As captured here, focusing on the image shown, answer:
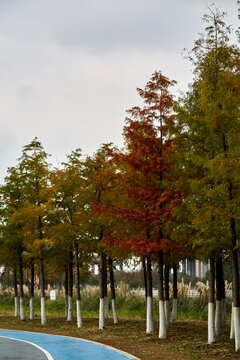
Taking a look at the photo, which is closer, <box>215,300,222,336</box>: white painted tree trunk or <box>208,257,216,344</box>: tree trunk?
<box>208,257,216,344</box>: tree trunk

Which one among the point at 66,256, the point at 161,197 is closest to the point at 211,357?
the point at 161,197

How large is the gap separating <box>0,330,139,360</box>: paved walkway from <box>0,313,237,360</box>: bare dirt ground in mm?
757

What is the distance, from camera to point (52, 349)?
18.1 m

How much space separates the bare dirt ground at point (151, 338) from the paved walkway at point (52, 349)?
757 millimetres

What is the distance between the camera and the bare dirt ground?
15898 mm

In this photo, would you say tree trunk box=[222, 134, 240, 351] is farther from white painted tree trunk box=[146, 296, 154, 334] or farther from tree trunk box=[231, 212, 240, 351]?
white painted tree trunk box=[146, 296, 154, 334]

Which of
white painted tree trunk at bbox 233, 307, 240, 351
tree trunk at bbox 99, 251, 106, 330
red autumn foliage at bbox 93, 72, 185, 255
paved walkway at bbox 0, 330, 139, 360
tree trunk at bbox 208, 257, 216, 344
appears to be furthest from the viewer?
tree trunk at bbox 99, 251, 106, 330

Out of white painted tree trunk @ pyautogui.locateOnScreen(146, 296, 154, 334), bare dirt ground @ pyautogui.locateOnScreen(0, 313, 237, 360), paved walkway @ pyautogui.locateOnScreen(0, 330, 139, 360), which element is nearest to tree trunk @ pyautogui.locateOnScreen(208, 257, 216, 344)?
bare dirt ground @ pyautogui.locateOnScreen(0, 313, 237, 360)

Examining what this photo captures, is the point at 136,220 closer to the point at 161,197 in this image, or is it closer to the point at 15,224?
the point at 161,197

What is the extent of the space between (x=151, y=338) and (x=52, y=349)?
4.37 m

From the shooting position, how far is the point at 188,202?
18516 mm

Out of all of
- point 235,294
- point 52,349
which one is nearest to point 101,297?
point 52,349

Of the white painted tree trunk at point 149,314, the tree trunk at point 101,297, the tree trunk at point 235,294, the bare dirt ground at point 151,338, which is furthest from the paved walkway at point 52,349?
the tree trunk at point 235,294

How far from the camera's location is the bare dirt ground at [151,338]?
52.2 feet
